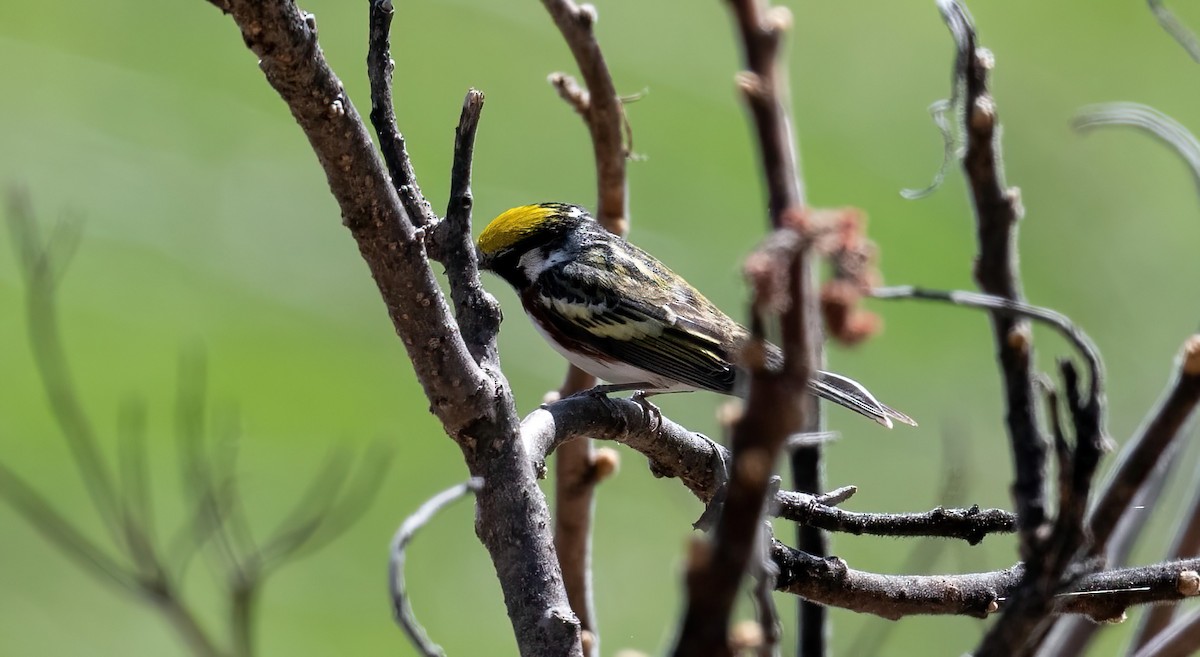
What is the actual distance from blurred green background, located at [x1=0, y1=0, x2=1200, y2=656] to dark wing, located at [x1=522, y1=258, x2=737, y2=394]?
170 cm

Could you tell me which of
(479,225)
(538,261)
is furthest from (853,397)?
(479,225)

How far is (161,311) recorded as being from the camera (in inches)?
228

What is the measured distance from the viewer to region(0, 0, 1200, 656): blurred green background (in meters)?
4.62

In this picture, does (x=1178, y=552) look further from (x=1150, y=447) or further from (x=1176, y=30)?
(x=1150, y=447)

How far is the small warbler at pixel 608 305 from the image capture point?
2418 millimetres

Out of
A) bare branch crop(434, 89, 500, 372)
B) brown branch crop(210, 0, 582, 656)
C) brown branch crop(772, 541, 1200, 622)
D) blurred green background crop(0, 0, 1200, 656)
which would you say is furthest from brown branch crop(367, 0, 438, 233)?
blurred green background crop(0, 0, 1200, 656)

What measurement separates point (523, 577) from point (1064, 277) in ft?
18.5

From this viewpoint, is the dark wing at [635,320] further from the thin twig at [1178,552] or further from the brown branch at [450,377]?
the brown branch at [450,377]

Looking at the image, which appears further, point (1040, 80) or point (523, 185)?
point (1040, 80)

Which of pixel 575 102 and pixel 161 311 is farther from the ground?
pixel 161 311

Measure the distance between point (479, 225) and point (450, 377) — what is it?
4.67 m

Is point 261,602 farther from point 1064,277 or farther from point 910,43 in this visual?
point 910,43

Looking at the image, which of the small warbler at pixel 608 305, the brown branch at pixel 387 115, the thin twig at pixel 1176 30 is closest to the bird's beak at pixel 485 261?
the small warbler at pixel 608 305

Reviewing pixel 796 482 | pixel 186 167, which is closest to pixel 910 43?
pixel 186 167
